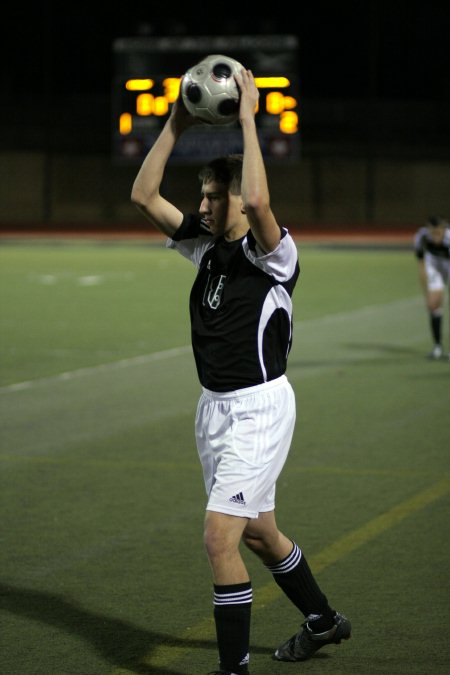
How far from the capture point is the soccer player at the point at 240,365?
493 cm

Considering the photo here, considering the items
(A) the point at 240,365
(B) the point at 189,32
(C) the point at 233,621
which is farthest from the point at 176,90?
(C) the point at 233,621

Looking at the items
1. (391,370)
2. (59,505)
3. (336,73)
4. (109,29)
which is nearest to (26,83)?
(109,29)

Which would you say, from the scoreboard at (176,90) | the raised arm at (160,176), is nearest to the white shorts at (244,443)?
the raised arm at (160,176)

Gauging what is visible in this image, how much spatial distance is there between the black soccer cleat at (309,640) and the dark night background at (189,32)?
47.4m

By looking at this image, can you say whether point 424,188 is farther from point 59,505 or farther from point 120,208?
point 59,505

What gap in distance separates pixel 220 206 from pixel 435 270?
11315mm

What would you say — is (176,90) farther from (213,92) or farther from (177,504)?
(213,92)

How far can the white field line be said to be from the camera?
1329 cm

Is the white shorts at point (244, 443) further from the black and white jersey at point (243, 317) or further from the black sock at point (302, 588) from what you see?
the black sock at point (302, 588)

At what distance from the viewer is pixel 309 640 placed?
217 inches

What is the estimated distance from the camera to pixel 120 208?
48.7m

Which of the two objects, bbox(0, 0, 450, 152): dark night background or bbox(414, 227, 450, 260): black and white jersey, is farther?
bbox(0, 0, 450, 152): dark night background

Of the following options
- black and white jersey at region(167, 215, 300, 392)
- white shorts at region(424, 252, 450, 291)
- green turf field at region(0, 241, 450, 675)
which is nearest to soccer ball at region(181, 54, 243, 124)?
black and white jersey at region(167, 215, 300, 392)

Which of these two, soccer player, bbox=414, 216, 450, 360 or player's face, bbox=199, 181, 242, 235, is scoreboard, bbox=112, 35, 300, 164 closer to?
soccer player, bbox=414, 216, 450, 360
